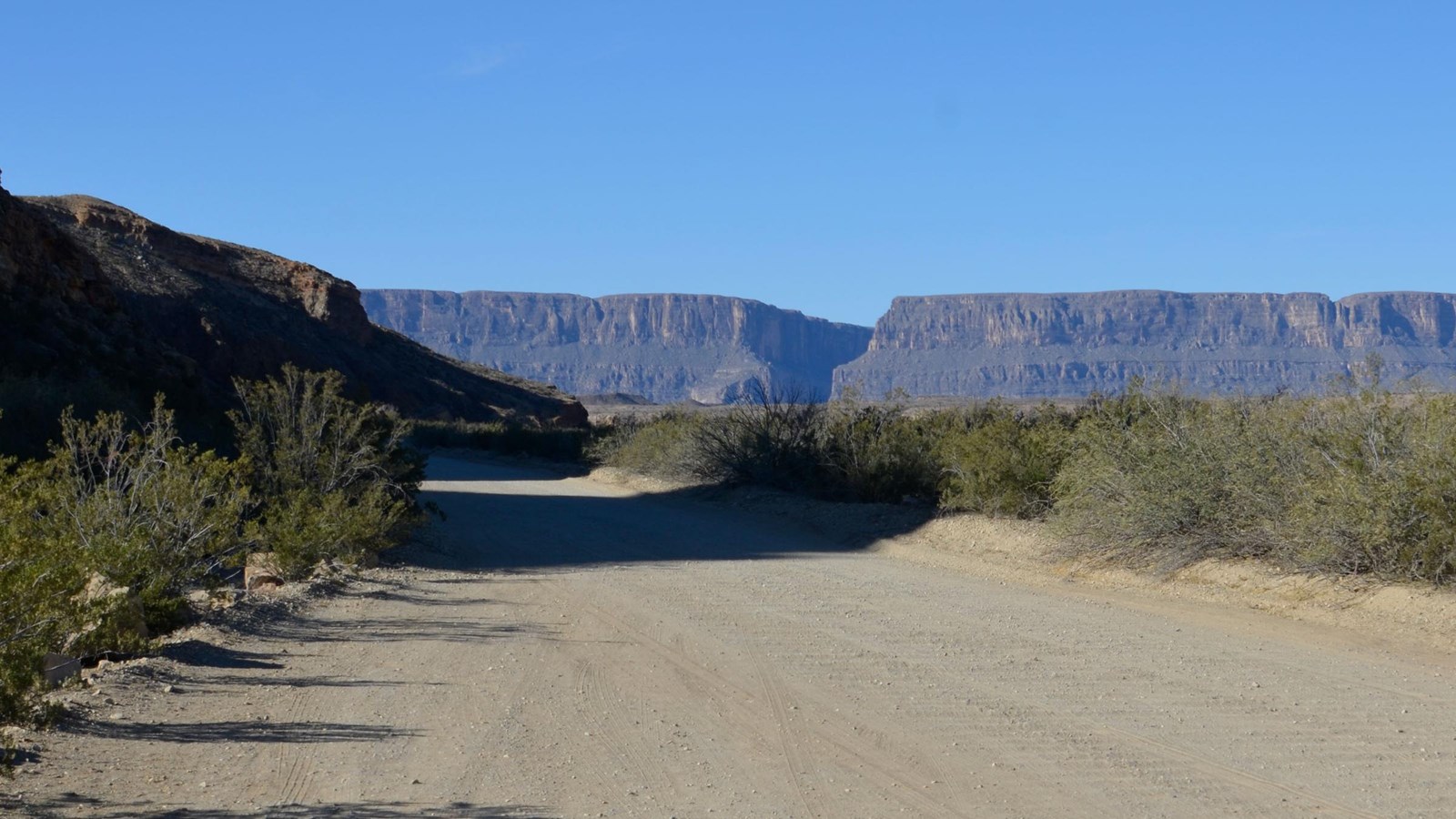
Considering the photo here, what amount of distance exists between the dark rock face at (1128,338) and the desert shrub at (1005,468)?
120 m

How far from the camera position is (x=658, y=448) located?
3475cm

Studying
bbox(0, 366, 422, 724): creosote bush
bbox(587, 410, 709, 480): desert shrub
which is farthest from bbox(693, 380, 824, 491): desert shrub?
bbox(0, 366, 422, 724): creosote bush

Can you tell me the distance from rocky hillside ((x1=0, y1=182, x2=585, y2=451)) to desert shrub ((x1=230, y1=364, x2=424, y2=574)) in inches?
59.8

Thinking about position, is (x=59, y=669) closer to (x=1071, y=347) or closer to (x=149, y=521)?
(x=149, y=521)

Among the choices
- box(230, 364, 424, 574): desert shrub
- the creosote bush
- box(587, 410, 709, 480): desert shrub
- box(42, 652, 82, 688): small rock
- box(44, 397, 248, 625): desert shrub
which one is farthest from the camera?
box(587, 410, 709, 480): desert shrub

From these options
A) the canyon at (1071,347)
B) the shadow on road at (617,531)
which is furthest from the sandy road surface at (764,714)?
the canyon at (1071,347)

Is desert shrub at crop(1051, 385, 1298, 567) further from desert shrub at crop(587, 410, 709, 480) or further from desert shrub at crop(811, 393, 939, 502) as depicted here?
desert shrub at crop(587, 410, 709, 480)

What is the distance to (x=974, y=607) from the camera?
13273 mm

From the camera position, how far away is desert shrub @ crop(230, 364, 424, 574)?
1608 cm

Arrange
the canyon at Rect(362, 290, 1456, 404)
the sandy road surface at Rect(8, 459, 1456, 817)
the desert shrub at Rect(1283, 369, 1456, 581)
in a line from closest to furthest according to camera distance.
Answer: the sandy road surface at Rect(8, 459, 1456, 817) < the desert shrub at Rect(1283, 369, 1456, 581) < the canyon at Rect(362, 290, 1456, 404)

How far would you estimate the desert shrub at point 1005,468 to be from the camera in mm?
19250

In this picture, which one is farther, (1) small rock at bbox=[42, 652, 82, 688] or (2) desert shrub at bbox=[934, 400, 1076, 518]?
(2) desert shrub at bbox=[934, 400, 1076, 518]

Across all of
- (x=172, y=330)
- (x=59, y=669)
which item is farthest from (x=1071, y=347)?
(x=59, y=669)

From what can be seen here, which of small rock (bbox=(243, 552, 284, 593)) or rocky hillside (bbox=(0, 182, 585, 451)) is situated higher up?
rocky hillside (bbox=(0, 182, 585, 451))
